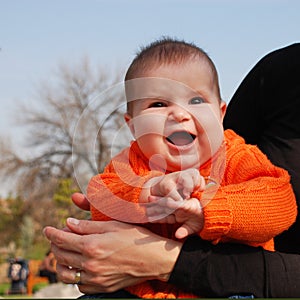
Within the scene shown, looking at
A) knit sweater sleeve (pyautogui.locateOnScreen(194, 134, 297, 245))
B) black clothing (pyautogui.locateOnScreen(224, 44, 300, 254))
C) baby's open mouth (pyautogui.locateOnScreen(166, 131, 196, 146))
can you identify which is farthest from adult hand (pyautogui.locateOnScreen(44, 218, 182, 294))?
black clothing (pyautogui.locateOnScreen(224, 44, 300, 254))

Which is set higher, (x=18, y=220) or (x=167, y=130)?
(x=167, y=130)

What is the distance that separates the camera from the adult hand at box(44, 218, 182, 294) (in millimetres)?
1750

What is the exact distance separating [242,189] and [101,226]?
16.1 inches

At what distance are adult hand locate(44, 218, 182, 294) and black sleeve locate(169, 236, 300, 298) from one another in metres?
Answer: 0.04

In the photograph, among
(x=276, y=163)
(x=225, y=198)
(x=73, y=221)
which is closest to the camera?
(x=225, y=198)

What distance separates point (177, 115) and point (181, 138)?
7cm

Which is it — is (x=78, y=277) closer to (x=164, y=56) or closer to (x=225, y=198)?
(x=225, y=198)

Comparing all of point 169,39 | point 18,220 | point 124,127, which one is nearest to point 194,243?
point 124,127

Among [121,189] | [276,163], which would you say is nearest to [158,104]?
[121,189]

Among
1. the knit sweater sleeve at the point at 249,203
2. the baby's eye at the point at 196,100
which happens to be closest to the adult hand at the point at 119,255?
the knit sweater sleeve at the point at 249,203

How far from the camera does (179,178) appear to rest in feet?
5.23

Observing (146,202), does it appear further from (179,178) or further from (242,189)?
(242,189)

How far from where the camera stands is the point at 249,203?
1.72 meters

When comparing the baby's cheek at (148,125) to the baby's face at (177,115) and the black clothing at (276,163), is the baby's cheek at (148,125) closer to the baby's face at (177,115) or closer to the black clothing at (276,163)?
the baby's face at (177,115)
